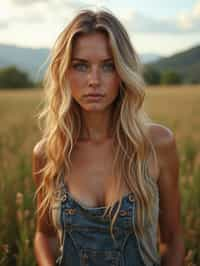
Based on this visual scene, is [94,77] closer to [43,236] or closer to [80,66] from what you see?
[80,66]

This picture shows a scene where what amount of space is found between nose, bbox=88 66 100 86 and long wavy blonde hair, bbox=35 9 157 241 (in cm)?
7

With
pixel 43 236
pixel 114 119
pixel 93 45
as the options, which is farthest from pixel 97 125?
pixel 43 236

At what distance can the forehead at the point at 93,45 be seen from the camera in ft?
5.56

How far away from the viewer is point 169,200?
188cm

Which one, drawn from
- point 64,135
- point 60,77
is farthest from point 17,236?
point 60,77

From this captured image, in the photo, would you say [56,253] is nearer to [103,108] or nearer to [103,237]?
[103,237]

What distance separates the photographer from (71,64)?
1.76 metres

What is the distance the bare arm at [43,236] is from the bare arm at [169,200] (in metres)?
0.46

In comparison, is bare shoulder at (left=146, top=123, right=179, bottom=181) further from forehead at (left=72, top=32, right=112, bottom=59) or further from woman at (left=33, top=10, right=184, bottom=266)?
forehead at (left=72, top=32, right=112, bottom=59)

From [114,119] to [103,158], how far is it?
157mm

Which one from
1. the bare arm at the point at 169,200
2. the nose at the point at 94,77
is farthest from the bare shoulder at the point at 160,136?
the nose at the point at 94,77

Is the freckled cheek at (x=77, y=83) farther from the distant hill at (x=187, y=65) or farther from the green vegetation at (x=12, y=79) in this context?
the distant hill at (x=187, y=65)

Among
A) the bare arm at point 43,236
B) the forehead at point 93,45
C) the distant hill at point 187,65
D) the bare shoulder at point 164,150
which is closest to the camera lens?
the forehead at point 93,45

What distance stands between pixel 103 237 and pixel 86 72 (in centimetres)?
60
